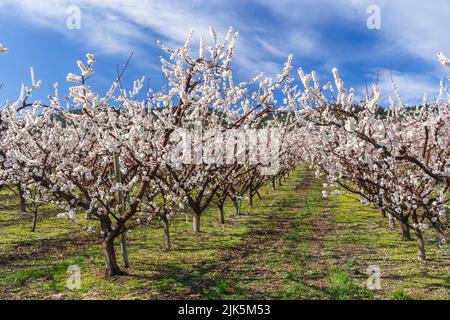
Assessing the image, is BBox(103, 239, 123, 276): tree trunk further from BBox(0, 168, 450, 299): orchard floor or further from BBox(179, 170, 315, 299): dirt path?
BBox(179, 170, 315, 299): dirt path

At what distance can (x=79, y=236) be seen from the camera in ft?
64.5

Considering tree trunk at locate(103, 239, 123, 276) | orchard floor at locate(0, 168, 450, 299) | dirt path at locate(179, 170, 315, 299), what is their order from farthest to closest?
tree trunk at locate(103, 239, 123, 276), dirt path at locate(179, 170, 315, 299), orchard floor at locate(0, 168, 450, 299)

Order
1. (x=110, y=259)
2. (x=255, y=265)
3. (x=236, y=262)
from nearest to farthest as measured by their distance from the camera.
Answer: (x=110, y=259), (x=255, y=265), (x=236, y=262)

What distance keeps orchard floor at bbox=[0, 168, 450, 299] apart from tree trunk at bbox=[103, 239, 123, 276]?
0.29 metres

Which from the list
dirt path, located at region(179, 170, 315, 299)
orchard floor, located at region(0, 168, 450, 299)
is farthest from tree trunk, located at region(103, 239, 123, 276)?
dirt path, located at region(179, 170, 315, 299)

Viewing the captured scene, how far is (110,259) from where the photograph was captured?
12359 millimetres

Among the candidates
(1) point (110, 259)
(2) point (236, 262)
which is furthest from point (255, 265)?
A: (1) point (110, 259)

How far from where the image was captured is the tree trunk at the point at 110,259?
1222cm

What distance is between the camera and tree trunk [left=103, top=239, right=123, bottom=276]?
1222 centimetres

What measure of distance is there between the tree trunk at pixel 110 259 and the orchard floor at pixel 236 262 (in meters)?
0.29

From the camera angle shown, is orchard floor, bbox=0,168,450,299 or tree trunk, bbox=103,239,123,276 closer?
orchard floor, bbox=0,168,450,299

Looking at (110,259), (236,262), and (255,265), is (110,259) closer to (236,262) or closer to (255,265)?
(236,262)

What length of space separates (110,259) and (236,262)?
4.55 m

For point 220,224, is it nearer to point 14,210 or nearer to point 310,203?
point 310,203
